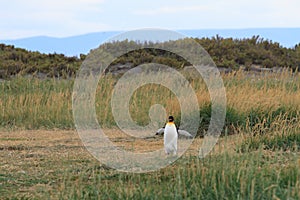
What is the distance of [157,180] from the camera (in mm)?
5492

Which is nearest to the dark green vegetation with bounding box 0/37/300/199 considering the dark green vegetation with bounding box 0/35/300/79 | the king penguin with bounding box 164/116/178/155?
the king penguin with bounding box 164/116/178/155

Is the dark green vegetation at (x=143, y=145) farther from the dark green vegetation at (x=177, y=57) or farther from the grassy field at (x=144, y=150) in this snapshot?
the dark green vegetation at (x=177, y=57)

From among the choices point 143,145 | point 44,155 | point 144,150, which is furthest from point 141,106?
point 44,155

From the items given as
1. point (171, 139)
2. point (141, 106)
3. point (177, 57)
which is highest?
point (177, 57)

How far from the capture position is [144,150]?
26.7 feet

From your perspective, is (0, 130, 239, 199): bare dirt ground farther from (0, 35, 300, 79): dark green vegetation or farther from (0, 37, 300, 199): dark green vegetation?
(0, 35, 300, 79): dark green vegetation

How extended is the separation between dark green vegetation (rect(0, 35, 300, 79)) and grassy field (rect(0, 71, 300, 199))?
578cm

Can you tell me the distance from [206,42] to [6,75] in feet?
29.4

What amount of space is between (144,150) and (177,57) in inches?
586

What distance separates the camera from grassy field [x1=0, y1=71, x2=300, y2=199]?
5.02 meters

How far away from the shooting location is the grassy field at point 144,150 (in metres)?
5.02

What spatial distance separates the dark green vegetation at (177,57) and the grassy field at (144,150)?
19.0ft

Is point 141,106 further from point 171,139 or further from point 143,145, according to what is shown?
point 171,139

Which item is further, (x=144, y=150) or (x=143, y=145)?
(x=143, y=145)
